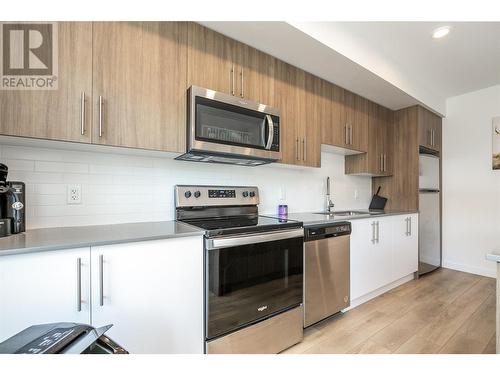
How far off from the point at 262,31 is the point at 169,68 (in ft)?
2.38

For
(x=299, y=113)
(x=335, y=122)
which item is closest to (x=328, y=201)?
(x=335, y=122)

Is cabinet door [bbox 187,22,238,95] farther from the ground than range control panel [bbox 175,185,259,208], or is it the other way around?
cabinet door [bbox 187,22,238,95]

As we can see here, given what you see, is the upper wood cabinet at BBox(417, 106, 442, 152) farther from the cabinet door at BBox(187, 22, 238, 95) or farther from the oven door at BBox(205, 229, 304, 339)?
the cabinet door at BBox(187, 22, 238, 95)

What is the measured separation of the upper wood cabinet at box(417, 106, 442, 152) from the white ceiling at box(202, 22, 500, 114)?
0.74 feet

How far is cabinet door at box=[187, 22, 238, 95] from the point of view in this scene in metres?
1.56

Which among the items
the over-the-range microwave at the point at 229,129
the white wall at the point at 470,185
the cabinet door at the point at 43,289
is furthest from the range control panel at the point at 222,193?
the white wall at the point at 470,185

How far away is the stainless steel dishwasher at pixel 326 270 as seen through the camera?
1.79 meters

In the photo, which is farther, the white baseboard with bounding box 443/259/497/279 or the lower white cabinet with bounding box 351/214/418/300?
the white baseboard with bounding box 443/259/497/279

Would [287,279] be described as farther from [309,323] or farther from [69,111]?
[69,111]

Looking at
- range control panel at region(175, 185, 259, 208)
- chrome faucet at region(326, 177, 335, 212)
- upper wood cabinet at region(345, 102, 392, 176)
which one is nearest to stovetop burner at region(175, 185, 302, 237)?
range control panel at region(175, 185, 259, 208)

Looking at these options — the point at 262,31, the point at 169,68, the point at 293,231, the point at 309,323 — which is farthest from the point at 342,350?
the point at 262,31

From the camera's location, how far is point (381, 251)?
8.07 ft

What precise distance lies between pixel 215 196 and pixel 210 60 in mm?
1004

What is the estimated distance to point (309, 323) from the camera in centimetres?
180
